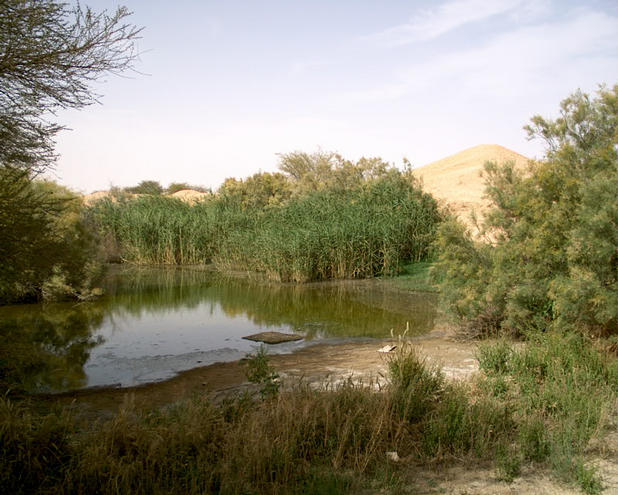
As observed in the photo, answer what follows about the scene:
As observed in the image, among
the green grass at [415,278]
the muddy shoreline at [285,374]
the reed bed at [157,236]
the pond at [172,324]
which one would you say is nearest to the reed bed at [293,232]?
the reed bed at [157,236]

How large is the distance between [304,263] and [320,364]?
1000cm

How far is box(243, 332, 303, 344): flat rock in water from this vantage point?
10617 mm

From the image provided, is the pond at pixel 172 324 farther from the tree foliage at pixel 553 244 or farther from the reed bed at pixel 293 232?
the tree foliage at pixel 553 244

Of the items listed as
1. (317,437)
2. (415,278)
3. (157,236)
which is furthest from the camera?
(157,236)

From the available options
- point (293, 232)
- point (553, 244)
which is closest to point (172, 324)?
point (293, 232)

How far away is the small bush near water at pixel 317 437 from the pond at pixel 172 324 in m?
1.97

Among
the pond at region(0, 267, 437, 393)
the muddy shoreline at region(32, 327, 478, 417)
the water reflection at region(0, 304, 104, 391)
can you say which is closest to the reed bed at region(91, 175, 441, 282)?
the pond at region(0, 267, 437, 393)

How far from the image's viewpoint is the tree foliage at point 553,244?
7.16 meters

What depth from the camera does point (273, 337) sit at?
35.6 feet

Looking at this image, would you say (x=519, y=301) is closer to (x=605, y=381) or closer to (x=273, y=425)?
(x=605, y=381)

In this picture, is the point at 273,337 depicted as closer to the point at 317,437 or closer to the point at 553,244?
the point at 553,244

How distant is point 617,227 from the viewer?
7035mm

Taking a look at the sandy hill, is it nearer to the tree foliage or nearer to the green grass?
the green grass

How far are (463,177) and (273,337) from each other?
26.2m
